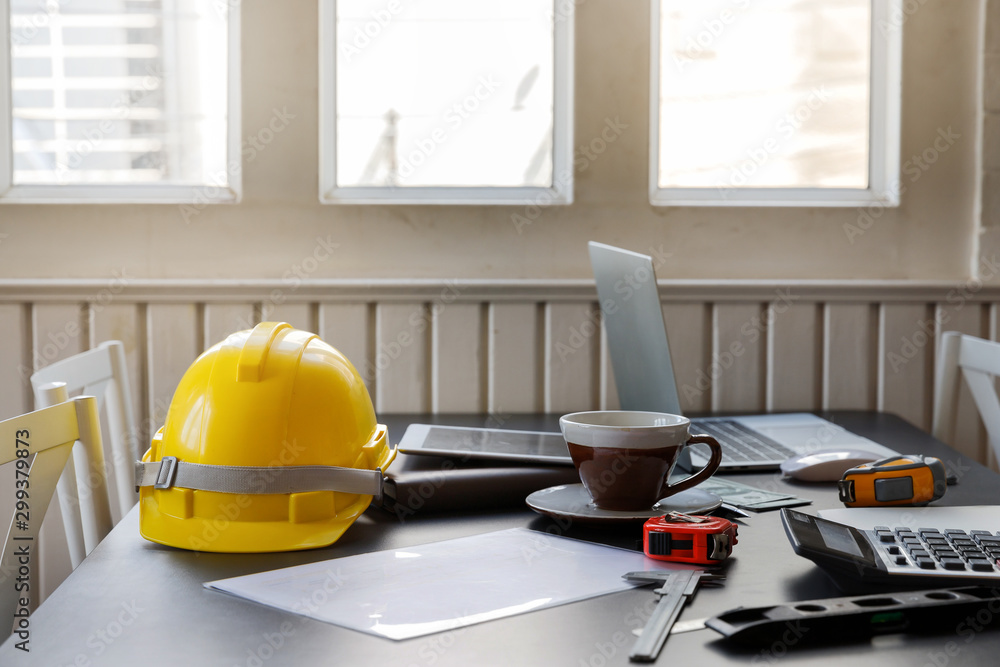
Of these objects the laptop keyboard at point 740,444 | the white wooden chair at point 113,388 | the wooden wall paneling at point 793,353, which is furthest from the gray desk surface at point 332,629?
the wooden wall paneling at point 793,353

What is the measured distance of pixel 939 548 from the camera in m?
0.67

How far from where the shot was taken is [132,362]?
71.9 inches

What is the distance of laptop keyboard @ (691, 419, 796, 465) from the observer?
45.2 inches

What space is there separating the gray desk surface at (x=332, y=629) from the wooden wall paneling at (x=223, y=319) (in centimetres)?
108

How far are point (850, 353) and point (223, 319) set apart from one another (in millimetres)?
1405

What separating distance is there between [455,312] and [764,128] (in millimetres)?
897

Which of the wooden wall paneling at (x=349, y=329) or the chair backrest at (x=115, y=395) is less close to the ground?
the wooden wall paneling at (x=349, y=329)

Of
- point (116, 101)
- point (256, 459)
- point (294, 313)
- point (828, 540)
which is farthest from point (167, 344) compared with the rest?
point (828, 540)

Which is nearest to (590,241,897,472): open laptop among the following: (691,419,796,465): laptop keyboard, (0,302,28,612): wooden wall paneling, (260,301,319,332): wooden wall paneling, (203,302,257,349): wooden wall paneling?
(691,419,796,465): laptop keyboard

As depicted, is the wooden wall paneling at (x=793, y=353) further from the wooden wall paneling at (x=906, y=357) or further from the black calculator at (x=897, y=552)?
the black calculator at (x=897, y=552)

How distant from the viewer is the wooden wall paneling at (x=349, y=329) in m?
1.84

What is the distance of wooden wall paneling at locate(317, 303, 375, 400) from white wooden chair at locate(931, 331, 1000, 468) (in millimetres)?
1168

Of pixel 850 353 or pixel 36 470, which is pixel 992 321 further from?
pixel 36 470

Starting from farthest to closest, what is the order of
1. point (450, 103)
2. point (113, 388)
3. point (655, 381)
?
point (450, 103)
point (113, 388)
point (655, 381)
